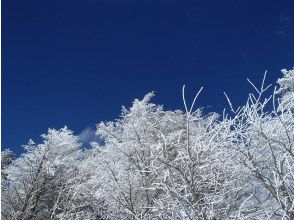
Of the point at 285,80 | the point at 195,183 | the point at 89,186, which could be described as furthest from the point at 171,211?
the point at 285,80

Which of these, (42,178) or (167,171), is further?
(42,178)

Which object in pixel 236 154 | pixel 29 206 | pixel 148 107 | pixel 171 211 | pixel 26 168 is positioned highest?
pixel 148 107

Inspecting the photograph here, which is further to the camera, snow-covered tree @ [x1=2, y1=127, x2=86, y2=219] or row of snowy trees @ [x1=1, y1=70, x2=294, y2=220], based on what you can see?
snow-covered tree @ [x1=2, y1=127, x2=86, y2=219]

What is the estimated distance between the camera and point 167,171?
17.3 feet

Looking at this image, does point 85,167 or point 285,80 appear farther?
point 285,80

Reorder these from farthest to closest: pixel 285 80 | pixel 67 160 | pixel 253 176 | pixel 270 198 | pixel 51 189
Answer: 1. pixel 285 80
2. pixel 67 160
3. pixel 51 189
4. pixel 270 198
5. pixel 253 176

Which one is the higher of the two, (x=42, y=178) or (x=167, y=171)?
(x=42, y=178)

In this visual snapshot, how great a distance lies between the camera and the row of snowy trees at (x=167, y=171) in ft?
18.6

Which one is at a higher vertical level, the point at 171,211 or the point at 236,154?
the point at 236,154

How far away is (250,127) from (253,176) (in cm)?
80

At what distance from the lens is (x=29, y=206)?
1648cm

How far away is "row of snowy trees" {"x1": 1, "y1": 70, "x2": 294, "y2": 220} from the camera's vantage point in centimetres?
566

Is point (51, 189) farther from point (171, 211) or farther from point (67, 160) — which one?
point (171, 211)

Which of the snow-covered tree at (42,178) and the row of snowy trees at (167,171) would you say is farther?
the snow-covered tree at (42,178)
